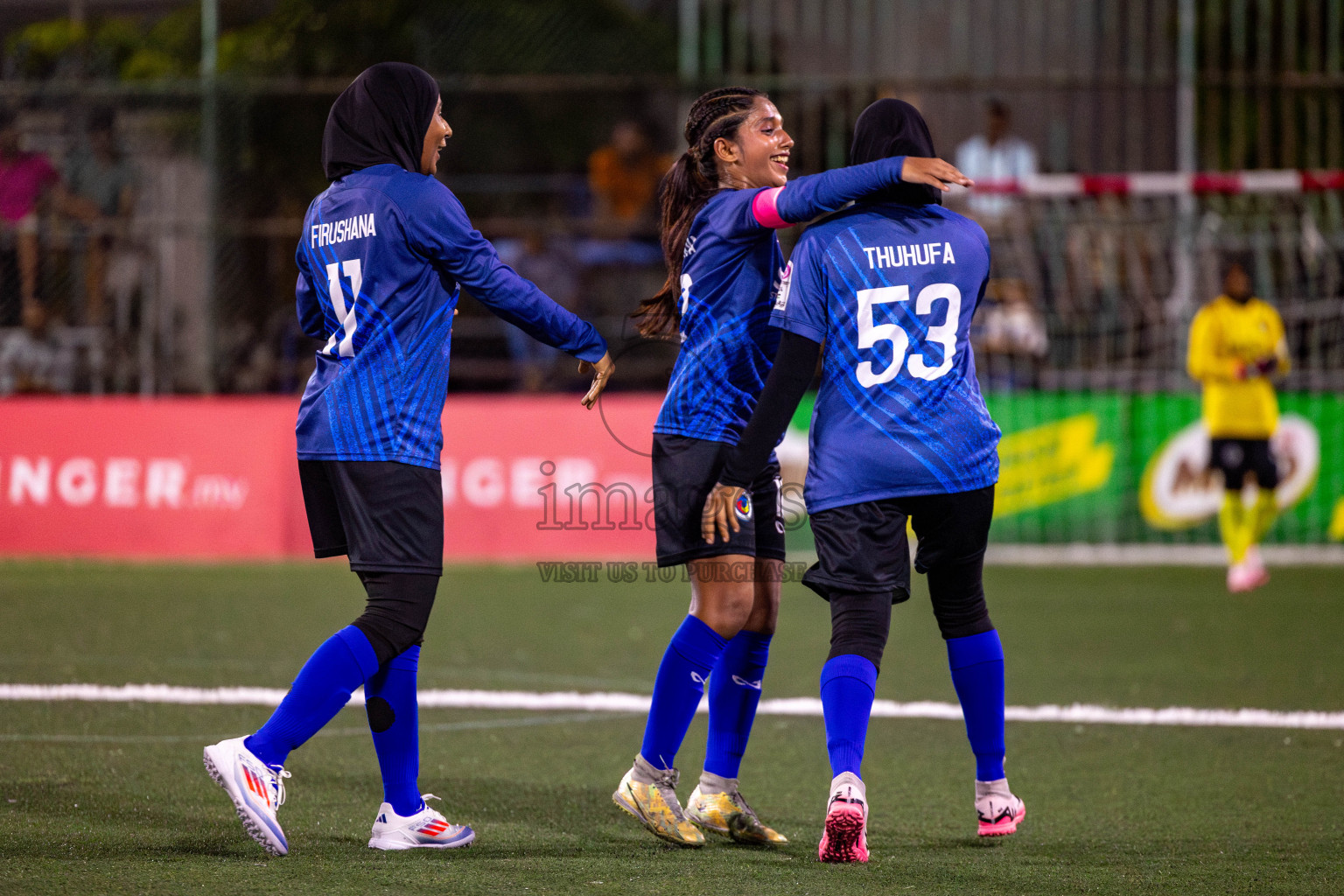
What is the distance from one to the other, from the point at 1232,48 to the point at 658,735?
1170 cm

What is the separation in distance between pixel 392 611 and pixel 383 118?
1.31 m

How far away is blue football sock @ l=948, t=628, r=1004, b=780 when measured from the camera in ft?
14.5

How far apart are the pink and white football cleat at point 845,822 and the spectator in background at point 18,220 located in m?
10.5

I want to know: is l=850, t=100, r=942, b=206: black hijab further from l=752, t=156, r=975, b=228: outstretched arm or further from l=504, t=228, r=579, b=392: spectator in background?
l=504, t=228, r=579, b=392: spectator in background

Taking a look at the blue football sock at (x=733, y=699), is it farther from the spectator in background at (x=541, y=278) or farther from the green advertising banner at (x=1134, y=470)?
the spectator in background at (x=541, y=278)

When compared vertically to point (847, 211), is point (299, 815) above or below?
below

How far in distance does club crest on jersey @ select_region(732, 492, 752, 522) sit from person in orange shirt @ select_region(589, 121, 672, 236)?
10.5 meters

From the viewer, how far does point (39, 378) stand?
12.4 metres

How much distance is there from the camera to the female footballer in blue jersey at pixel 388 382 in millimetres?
4156

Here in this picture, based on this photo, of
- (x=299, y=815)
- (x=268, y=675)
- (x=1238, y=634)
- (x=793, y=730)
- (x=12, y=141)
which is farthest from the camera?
(x=12, y=141)

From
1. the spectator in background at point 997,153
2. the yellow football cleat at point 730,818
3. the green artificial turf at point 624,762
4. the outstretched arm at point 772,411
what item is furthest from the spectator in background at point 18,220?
the outstretched arm at point 772,411

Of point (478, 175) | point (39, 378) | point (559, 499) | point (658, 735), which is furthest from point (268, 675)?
point (478, 175)

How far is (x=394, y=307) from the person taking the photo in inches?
165

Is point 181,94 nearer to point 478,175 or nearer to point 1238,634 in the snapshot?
point 478,175
